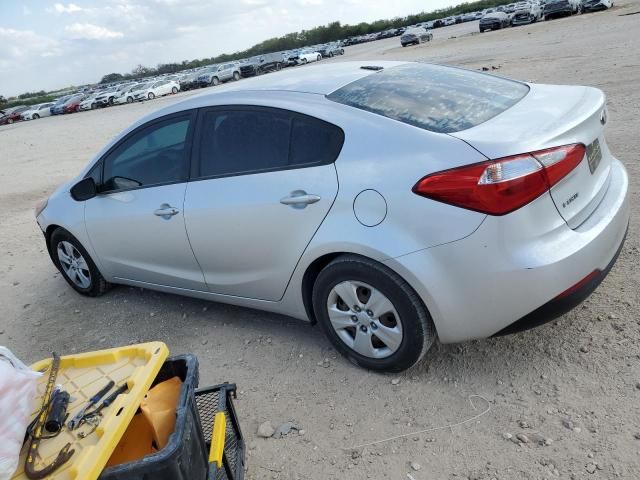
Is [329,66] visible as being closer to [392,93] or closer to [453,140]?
[392,93]

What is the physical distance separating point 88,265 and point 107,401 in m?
2.87

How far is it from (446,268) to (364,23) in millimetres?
114752

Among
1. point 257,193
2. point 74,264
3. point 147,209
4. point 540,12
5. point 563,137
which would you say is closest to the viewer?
point 563,137

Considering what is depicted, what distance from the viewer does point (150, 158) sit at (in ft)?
13.0

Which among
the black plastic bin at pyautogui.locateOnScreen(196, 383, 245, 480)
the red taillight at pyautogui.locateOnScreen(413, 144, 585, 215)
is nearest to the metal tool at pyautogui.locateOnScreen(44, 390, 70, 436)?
the black plastic bin at pyautogui.locateOnScreen(196, 383, 245, 480)

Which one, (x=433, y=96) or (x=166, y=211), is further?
(x=166, y=211)

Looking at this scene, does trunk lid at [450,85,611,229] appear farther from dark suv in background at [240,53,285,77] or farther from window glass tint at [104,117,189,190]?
dark suv in background at [240,53,285,77]

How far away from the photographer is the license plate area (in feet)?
9.26

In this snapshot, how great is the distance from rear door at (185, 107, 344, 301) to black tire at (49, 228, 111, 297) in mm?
1536

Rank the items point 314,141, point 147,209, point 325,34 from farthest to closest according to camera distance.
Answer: point 325,34, point 147,209, point 314,141

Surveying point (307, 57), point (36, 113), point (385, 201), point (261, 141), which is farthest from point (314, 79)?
point (307, 57)

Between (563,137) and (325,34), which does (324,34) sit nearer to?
(325,34)

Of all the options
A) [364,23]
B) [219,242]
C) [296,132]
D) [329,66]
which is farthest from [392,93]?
[364,23]

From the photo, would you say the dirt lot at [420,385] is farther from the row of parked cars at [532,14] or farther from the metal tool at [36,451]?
the row of parked cars at [532,14]
